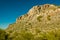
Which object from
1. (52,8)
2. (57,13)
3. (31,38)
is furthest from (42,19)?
(31,38)

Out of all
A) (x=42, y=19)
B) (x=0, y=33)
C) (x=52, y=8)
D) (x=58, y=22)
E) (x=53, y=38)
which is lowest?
(x=53, y=38)

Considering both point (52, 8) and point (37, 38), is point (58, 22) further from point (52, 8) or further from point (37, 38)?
point (37, 38)

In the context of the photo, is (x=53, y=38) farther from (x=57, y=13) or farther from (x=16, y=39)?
(x=57, y=13)

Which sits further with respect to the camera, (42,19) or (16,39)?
(42,19)

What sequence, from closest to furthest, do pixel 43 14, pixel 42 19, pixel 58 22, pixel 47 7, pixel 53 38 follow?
pixel 53 38
pixel 58 22
pixel 42 19
pixel 43 14
pixel 47 7

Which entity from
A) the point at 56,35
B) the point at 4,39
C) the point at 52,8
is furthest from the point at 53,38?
the point at 52,8

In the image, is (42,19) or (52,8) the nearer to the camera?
(42,19)

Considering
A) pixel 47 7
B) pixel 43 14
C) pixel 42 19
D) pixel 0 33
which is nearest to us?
pixel 0 33

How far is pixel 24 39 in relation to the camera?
179ft

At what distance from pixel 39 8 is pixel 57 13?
30.3 meters

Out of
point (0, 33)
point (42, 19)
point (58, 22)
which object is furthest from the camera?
point (42, 19)

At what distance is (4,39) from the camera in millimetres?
54219

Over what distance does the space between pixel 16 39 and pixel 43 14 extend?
264 ft

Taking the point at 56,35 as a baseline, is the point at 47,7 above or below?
above
